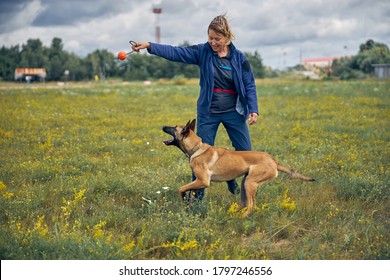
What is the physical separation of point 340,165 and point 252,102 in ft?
11.2

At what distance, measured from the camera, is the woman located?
666 cm

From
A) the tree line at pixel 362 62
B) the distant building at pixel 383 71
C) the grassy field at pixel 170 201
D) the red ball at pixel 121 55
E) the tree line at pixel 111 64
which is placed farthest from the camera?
the tree line at pixel 111 64

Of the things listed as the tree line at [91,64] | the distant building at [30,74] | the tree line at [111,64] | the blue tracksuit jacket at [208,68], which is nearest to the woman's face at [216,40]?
the blue tracksuit jacket at [208,68]

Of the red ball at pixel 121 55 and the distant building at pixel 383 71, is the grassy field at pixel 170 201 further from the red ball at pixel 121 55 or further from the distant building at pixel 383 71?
the distant building at pixel 383 71

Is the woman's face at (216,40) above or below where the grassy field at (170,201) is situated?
above

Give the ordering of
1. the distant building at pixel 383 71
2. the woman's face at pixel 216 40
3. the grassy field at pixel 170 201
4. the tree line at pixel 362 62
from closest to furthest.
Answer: the grassy field at pixel 170 201, the woman's face at pixel 216 40, the distant building at pixel 383 71, the tree line at pixel 362 62

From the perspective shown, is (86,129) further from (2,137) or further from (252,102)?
(252,102)

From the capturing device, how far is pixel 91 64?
89.6m

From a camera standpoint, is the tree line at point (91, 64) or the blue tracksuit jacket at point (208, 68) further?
the tree line at point (91, 64)

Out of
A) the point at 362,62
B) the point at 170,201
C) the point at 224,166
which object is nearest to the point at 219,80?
the point at 224,166

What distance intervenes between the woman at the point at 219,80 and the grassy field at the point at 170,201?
1.24 m

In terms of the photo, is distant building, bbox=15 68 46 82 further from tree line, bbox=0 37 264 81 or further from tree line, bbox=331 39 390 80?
tree line, bbox=331 39 390 80

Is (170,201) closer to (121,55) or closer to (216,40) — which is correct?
(121,55)

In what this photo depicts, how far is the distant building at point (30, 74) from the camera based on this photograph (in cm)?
5492
